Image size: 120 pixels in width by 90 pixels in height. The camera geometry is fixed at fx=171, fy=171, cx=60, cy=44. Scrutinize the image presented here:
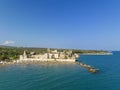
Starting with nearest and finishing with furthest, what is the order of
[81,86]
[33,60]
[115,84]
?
1. [81,86]
2. [115,84]
3. [33,60]

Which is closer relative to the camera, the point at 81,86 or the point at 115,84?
the point at 81,86

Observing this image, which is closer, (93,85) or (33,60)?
(93,85)

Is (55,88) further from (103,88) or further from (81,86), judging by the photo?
(103,88)

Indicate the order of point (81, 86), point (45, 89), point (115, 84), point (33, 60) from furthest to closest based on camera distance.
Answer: point (33, 60) → point (115, 84) → point (81, 86) → point (45, 89)

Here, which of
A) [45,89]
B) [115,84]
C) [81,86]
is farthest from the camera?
[115,84]

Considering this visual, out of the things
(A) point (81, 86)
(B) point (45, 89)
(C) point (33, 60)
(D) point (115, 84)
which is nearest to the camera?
(B) point (45, 89)

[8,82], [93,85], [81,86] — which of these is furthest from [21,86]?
[93,85]

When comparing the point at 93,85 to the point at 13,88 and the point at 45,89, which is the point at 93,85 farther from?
the point at 13,88

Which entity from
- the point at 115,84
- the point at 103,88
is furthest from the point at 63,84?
the point at 115,84
